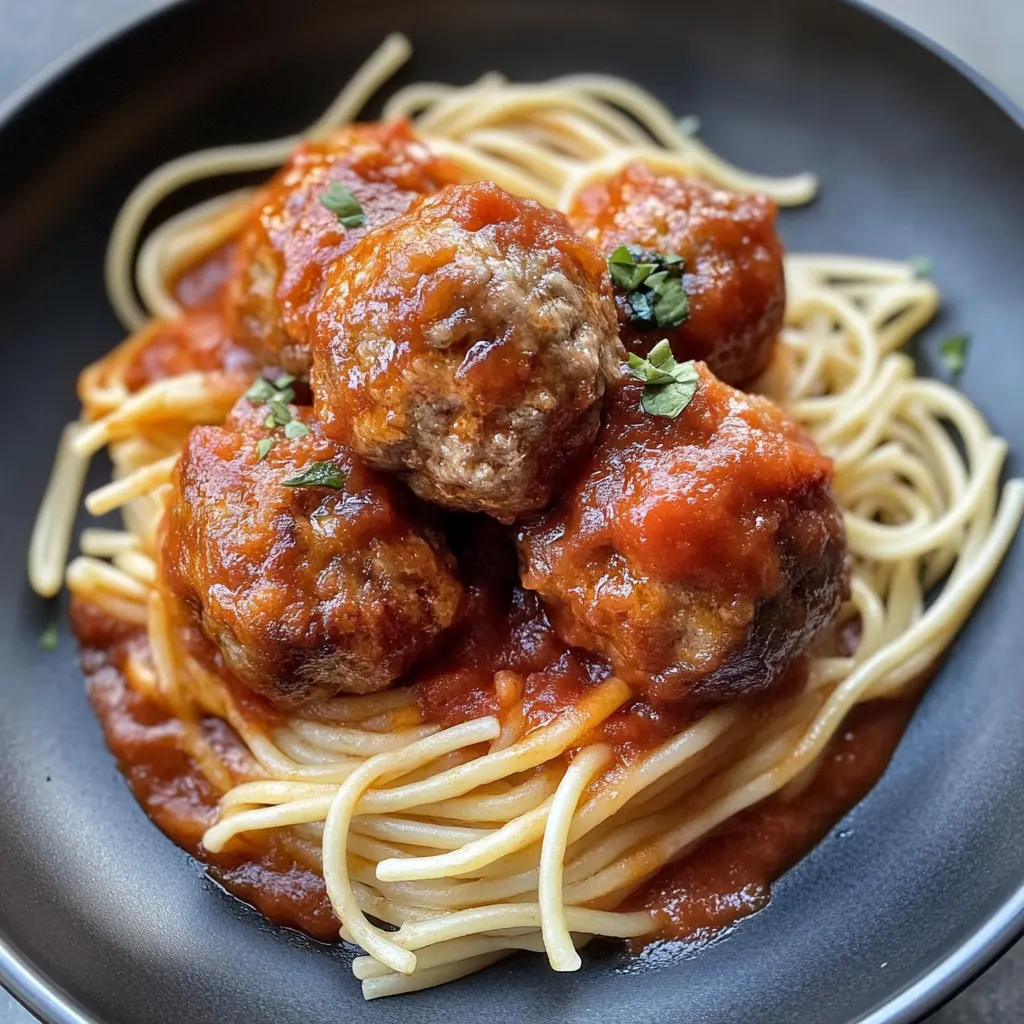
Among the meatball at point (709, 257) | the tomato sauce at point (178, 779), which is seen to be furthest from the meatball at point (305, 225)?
the tomato sauce at point (178, 779)

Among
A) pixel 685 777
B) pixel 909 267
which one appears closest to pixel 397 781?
pixel 685 777

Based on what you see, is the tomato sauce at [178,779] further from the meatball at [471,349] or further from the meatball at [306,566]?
the meatball at [471,349]

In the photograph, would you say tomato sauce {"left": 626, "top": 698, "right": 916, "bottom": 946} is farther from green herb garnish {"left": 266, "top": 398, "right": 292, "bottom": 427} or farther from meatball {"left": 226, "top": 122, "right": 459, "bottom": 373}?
meatball {"left": 226, "top": 122, "right": 459, "bottom": 373}

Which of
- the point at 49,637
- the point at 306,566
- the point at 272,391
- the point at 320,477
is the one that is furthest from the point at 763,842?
the point at 49,637

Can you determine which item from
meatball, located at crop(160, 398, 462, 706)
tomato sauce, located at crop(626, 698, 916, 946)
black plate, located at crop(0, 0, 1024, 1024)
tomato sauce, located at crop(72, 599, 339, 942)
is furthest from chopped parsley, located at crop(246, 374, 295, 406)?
tomato sauce, located at crop(626, 698, 916, 946)

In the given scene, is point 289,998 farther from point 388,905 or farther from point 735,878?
point 735,878

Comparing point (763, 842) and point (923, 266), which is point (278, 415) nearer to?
point (763, 842)

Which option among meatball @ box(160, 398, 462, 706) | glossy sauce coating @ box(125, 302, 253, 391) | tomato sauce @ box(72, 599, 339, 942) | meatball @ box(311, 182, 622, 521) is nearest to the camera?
meatball @ box(311, 182, 622, 521)
